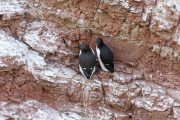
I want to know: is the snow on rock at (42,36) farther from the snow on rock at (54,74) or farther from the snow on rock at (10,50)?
the snow on rock at (54,74)

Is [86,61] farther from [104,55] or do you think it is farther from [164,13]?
[164,13]

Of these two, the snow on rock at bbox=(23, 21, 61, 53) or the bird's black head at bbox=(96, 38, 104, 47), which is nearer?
the bird's black head at bbox=(96, 38, 104, 47)

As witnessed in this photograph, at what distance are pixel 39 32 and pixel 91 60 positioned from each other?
1354 mm

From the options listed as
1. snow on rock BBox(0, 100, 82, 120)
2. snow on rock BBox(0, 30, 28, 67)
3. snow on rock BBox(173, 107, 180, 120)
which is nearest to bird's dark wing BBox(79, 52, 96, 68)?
snow on rock BBox(0, 100, 82, 120)

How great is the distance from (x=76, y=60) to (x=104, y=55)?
2.36ft

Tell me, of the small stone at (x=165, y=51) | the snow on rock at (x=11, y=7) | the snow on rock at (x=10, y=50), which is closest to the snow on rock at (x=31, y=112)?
the snow on rock at (x=10, y=50)

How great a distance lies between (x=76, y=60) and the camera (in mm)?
10172

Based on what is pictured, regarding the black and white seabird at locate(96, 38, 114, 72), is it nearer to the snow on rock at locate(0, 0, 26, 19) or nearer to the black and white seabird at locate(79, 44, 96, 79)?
the black and white seabird at locate(79, 44, 96, 79)

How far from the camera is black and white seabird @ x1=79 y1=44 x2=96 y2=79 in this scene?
383 inches

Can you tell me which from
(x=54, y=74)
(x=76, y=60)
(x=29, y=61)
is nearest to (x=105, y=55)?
(x=76, y=60)

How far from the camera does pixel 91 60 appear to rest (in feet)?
32.7

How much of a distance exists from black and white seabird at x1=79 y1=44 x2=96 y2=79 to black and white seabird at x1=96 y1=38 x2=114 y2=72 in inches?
7.9

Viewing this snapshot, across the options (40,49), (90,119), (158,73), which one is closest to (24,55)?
(40,49)

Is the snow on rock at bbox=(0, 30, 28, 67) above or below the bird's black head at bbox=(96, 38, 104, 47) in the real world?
below
